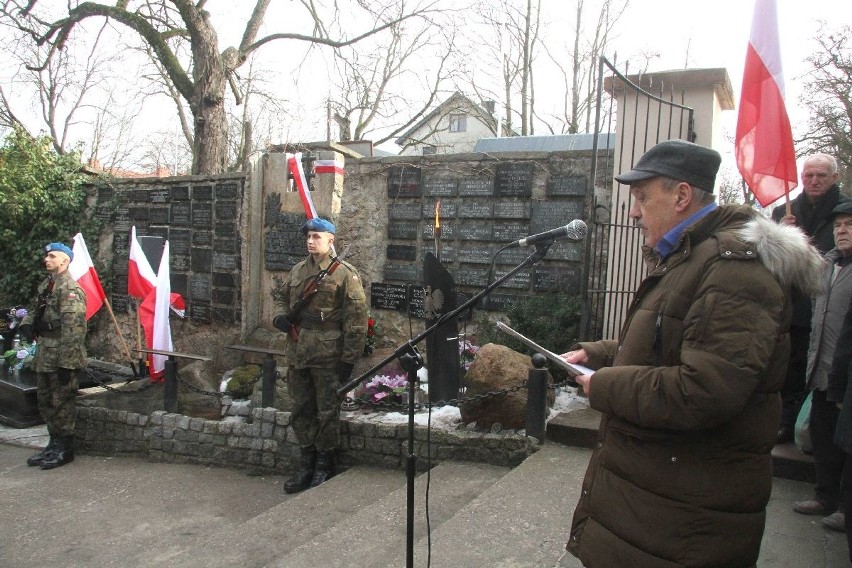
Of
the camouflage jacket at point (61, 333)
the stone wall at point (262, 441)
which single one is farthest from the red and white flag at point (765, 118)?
the camouflage jacket at point (61, 333)

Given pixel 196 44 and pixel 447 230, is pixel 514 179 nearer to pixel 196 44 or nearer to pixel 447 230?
pixel 447 230

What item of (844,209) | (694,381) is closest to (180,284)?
(844,209)

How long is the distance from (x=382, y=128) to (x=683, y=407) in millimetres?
22662

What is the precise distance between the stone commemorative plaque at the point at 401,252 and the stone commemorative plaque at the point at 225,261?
95.5 inches

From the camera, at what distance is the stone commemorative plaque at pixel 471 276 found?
718 cm

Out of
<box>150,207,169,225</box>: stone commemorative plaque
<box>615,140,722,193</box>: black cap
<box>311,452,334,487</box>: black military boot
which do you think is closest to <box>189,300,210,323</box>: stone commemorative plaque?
<box>150,207,169,225</box>: stone commemorative plaque

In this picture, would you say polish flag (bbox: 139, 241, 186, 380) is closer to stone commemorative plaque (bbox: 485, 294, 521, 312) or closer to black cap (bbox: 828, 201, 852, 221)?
stone commemorative plaque (bbox: 485, 294, 521, 312)

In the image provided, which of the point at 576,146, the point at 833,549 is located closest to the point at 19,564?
the point at 833,549

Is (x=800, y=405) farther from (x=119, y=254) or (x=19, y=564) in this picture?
(x=119, y=254)

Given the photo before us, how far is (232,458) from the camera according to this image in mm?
6195

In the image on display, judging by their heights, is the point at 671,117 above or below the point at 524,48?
below

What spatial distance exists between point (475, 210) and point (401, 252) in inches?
42.7

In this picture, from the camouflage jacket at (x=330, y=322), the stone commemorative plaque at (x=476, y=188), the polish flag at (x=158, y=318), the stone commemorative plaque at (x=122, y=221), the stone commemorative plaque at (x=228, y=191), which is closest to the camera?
the camouflage jacket at (x=330, y=322)

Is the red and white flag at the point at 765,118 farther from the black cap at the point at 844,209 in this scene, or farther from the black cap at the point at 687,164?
the black cap at the point at 687,164
